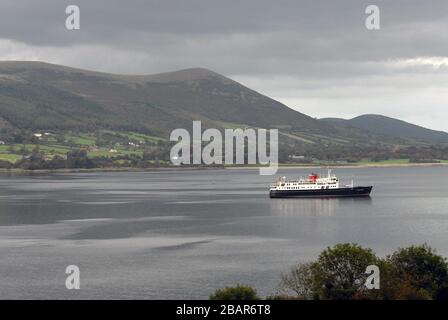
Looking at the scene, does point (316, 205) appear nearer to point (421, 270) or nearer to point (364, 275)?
point (421, 270)

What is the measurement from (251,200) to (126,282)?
7510 cm

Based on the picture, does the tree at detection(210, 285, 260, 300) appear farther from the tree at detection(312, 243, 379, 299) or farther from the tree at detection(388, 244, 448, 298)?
the tree at detection(388, 244, 448, 298)

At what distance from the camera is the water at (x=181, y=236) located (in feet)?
169

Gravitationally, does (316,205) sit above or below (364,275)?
below

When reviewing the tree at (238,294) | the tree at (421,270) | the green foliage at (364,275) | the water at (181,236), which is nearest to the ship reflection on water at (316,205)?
the water at (181,236)

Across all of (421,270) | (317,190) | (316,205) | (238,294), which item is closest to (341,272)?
(421,270)

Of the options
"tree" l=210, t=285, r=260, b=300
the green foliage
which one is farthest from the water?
"tree" l=210, t=285, r=260, b=300

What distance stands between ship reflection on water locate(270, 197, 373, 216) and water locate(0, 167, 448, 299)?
167mm

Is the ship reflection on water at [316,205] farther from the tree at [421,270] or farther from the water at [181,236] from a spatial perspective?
the tree at [421,270]

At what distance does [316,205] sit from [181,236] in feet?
141

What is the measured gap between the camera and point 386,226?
274 ft

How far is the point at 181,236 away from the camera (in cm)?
7738

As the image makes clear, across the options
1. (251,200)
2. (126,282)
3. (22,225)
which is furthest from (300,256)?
(251,200)
